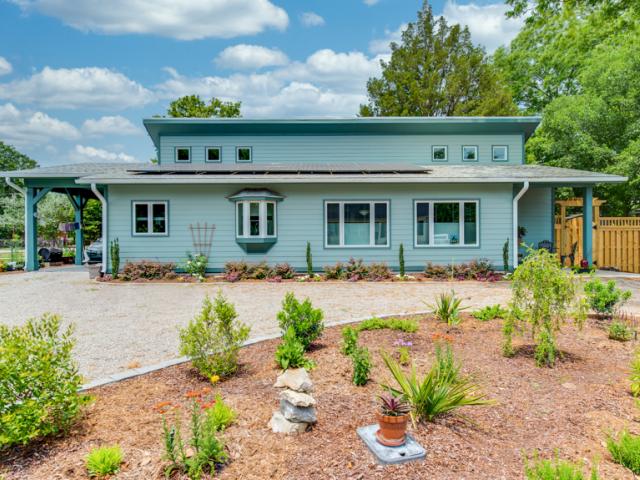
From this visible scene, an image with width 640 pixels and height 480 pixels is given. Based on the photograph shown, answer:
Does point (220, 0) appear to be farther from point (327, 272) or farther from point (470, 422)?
point (470, 422)

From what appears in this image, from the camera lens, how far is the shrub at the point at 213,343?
12.8 feet

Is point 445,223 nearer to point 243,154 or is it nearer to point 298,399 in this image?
point 243,154

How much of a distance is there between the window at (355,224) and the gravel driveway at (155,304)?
1.96 m

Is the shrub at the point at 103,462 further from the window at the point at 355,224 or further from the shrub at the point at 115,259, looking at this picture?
the shrub at the point at 115,259

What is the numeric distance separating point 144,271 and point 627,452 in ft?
40.5

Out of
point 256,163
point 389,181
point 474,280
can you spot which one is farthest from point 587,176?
point 256,163

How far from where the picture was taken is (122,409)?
10.8 feet

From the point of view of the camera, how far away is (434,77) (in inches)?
1013

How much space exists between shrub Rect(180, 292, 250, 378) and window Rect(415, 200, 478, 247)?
9.74 metres

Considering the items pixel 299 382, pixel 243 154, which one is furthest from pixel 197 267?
pixel 299 382

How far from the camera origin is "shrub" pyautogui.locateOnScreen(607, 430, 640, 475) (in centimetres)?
243

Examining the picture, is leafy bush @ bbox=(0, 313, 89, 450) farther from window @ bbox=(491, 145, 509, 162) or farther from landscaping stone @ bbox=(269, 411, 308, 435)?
window @ bbox=(491, 145, 509, 162)

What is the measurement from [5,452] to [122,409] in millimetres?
784

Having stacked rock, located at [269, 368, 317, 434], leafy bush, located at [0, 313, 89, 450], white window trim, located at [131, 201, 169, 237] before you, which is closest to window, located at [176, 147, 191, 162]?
white window trim, located at [131, 201, 169, 237]
